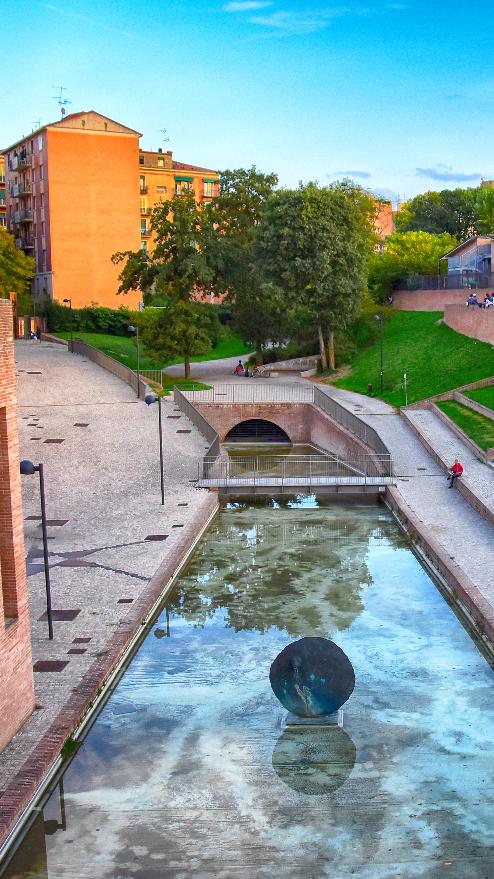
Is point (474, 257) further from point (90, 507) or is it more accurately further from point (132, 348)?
point (90, 507)

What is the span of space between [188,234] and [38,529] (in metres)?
26.9

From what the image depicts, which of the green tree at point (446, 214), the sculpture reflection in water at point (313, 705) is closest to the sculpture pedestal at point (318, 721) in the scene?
the sculpture reflection in water at point (313, 705)

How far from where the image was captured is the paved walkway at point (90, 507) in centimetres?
1684

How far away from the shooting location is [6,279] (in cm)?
5872

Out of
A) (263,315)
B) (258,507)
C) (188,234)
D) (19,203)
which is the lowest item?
(258,507)

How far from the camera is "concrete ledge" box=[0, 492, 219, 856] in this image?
38.7 ft

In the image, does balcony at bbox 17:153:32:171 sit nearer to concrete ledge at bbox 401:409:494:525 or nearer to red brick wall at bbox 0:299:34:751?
concrete ledge at bbox 401:409:494:525

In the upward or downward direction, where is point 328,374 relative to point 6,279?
downward

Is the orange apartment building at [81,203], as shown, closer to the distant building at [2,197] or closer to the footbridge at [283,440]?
the distant building at [2,197]

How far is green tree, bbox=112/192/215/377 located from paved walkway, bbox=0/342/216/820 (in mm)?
3641

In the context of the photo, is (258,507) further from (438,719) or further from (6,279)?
(6,279)

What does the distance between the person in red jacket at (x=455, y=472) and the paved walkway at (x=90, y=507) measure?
803 cm

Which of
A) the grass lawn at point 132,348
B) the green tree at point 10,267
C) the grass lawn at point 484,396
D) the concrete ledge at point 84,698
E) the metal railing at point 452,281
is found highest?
the green tree at point 10,267

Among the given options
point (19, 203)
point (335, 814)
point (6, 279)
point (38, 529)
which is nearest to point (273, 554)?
point (38, 529)
